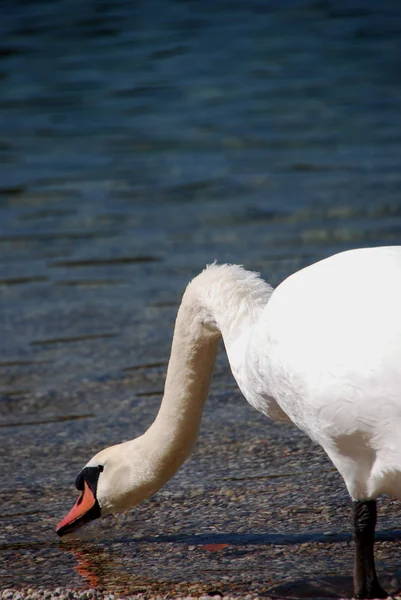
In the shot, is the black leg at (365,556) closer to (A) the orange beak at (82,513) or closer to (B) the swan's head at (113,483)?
(B) the swan's head at (113,483)

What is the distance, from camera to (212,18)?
83.7 feet

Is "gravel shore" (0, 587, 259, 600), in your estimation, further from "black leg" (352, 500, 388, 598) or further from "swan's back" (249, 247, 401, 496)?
"swan's back" (249, 247, 401, 496)

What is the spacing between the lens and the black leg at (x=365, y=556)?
404cm

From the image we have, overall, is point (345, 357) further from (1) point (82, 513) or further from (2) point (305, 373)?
(1) point (82, 513)

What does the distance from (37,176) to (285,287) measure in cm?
1090

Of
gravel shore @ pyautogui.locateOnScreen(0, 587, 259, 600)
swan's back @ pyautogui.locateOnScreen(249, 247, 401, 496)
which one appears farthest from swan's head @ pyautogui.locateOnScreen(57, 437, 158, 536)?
swan's back @ pyautogui.locateOnScreen(249, 247, 401, 496)

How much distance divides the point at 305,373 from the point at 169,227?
8.30m

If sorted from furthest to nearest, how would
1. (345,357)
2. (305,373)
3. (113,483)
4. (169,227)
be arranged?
(169,227)
(113,483)
(305,373)
(345,357)

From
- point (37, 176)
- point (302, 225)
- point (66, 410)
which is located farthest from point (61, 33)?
point (66, 410)

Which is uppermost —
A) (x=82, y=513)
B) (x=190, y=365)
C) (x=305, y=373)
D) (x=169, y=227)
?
(x=305, y=373)

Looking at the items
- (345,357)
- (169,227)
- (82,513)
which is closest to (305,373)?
(345,357)

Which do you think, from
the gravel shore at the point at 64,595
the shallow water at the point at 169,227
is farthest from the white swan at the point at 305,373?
the gravel shore at the point at 64,595

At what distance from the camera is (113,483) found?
15.9 feet

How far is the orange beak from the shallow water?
0.33 feet
